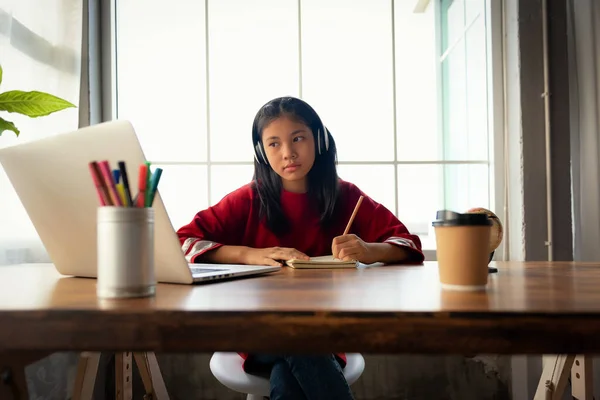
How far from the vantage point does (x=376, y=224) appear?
1553 mm

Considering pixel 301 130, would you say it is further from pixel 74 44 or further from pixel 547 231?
pixel 547 231

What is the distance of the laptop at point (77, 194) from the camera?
0.69 meters

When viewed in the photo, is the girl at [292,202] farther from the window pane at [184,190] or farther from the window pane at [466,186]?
the window pane at [466,186]

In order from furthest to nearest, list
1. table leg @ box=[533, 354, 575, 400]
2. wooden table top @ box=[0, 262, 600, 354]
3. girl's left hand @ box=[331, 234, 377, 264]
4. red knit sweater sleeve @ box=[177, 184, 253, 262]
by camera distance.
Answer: red knit sweater sleeve @ box=[177, 184, 253, 262], table leg @ box=[533, 354, 575, 400], girl's left hand @ box=[331, 234, 377, 264], wooden table top @ box=[0, 262, 600, 354]

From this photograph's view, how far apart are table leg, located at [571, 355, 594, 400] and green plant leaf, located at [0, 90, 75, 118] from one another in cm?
146

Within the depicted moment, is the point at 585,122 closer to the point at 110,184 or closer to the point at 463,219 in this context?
the point at 463,219

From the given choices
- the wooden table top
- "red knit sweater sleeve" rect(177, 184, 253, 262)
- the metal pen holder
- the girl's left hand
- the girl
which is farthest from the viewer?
the girl

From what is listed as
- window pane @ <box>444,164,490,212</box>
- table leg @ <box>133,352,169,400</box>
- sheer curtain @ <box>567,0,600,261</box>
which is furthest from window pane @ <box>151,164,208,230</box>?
sheer curtain @ <box>567,0,600,261</box>

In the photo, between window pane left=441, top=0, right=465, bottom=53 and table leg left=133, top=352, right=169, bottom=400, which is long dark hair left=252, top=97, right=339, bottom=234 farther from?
window pane left=441, top=0, right=465, bottom=53

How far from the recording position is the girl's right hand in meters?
1.19

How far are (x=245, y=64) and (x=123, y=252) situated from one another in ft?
5.86

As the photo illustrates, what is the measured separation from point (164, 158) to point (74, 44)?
595 millimetres


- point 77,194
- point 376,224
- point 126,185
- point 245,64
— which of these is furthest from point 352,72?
point 126,185

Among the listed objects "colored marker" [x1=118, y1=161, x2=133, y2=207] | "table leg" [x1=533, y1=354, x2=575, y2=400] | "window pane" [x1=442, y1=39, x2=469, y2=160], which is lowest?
"table leg" [x1=533, y1=354, x2=575, y2=400]
